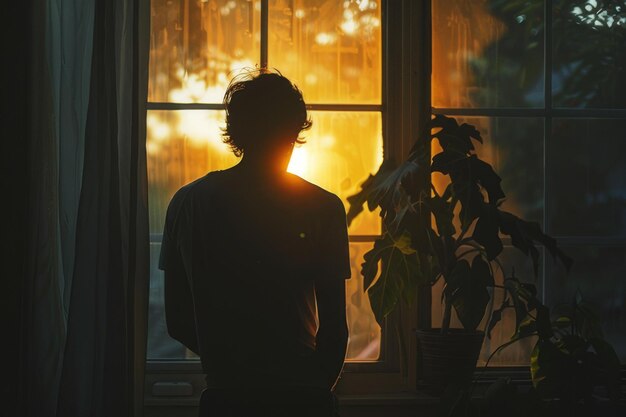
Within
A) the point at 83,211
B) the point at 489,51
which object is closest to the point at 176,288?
the point at 83,211

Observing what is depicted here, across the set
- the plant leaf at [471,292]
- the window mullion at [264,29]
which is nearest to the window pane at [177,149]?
the window mullion at [264,29]

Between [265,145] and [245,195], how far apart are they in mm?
107

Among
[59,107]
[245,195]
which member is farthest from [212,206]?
[59,107]

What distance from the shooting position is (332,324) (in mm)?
1423

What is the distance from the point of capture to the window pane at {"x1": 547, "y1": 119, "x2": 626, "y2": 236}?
257 centimetres

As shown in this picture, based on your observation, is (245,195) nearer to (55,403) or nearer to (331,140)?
(55,403)

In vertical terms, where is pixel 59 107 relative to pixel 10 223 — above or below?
above

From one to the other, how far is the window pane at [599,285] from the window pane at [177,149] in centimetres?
114

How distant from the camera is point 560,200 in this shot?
2.57 meters

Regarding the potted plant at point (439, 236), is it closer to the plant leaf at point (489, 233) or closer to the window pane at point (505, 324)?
the plant leaf at point (489, 233)

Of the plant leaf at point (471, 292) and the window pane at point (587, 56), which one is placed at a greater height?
the window pane at point (587, 56)

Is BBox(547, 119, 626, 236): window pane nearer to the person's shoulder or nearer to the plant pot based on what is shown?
the plant pot

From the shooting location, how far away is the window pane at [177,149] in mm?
2467

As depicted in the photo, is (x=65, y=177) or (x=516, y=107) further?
(x=516, y=107)
